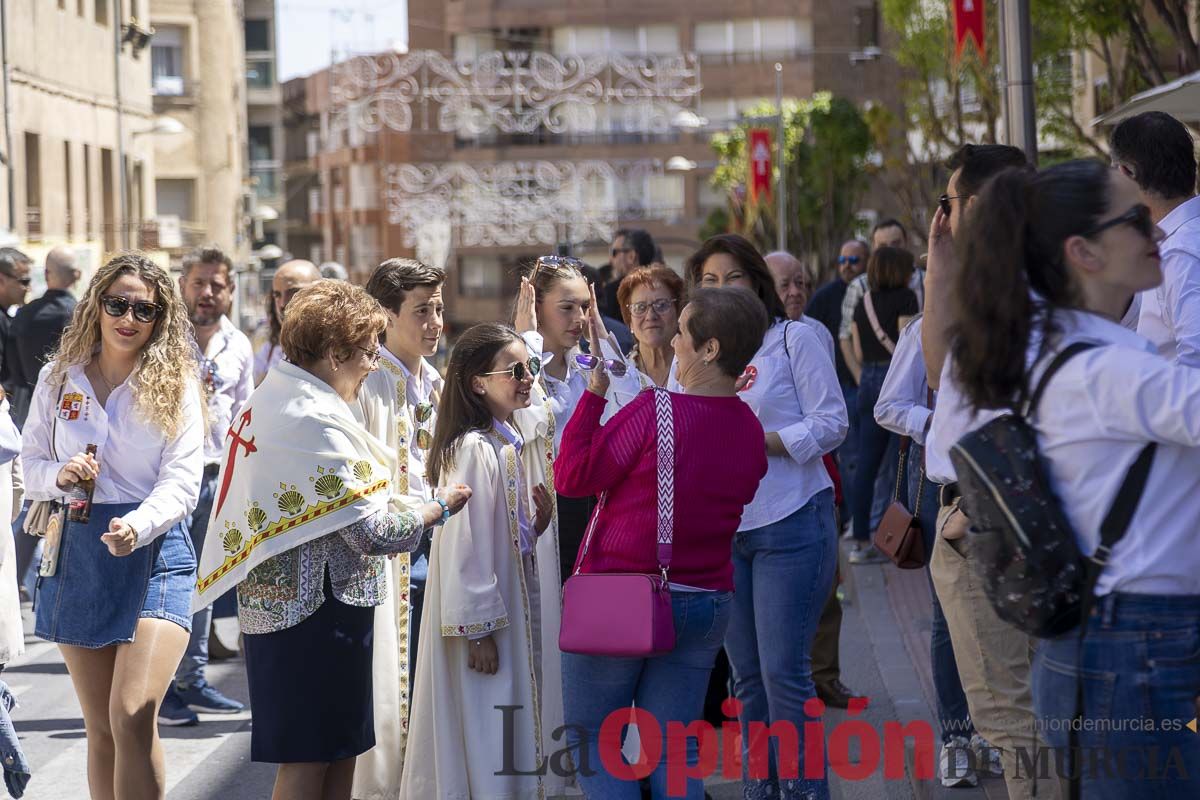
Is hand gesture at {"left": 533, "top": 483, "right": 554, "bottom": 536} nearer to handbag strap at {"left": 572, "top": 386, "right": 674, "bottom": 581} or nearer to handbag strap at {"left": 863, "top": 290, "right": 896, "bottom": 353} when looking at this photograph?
handbag strap at {"left": 572, "top": 386, "right": 674, "bottom": 581}

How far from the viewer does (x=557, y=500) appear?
6.55 m

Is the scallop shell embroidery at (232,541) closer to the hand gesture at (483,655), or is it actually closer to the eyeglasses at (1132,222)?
the hand gesture at (483,655)

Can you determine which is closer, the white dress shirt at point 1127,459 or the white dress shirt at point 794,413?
the white dress shirt at point 1127,459

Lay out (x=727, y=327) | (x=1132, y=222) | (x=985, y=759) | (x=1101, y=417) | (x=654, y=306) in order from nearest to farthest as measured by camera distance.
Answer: (x=1101, y=417), (x=1132, y=222), (x=727, y=327), (x=985, y=759), (x=654, y=306)

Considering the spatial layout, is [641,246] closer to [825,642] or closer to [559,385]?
[825,642]

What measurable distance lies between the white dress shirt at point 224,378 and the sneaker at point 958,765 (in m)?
4.13

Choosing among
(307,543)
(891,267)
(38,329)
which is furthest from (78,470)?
(891,267)

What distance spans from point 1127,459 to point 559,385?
3.68 meters

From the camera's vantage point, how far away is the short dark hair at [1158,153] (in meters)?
4.76

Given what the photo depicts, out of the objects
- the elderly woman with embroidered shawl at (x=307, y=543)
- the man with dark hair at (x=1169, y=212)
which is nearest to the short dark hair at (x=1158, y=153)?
the man with dark hair at (x=1169, y=212)

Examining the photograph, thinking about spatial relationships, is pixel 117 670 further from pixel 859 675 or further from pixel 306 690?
pixel 859 675

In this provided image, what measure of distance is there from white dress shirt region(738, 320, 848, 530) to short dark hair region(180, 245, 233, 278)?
4037 mm

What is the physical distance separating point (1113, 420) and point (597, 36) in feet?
230

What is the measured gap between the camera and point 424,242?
5700cm
